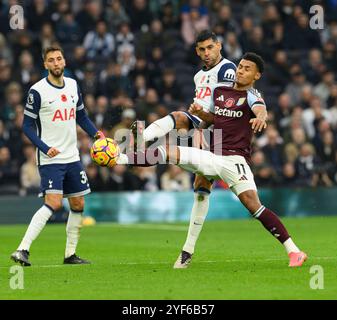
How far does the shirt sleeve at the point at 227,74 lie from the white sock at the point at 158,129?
2.50ft

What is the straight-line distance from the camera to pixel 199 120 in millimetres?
12367

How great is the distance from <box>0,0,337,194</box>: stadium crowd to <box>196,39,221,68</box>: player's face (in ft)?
29.4

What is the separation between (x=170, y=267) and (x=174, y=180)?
33.8ft

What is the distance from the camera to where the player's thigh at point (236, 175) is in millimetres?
11328

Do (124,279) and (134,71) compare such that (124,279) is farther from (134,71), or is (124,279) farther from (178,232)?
(134,71)

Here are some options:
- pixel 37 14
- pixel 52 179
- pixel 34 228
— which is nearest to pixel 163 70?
pixel 37 14

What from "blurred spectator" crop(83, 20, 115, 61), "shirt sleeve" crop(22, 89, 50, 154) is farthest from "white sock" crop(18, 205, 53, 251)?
"blurred spectator" crop(83, 20, 115, 61)

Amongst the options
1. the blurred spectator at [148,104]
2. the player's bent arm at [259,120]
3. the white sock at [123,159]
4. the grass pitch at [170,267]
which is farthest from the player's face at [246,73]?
the blurred spectator at [148,104]

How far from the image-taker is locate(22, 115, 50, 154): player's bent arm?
12.1 meters

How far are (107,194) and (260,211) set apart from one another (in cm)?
1043

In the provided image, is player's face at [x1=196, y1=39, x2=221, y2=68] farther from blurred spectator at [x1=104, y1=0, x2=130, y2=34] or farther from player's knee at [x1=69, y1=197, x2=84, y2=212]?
blurred spectator at [x1=104, y1=0, x2=130, y2=34]

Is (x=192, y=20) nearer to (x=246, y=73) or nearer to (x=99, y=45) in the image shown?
(x=99, y=45)
